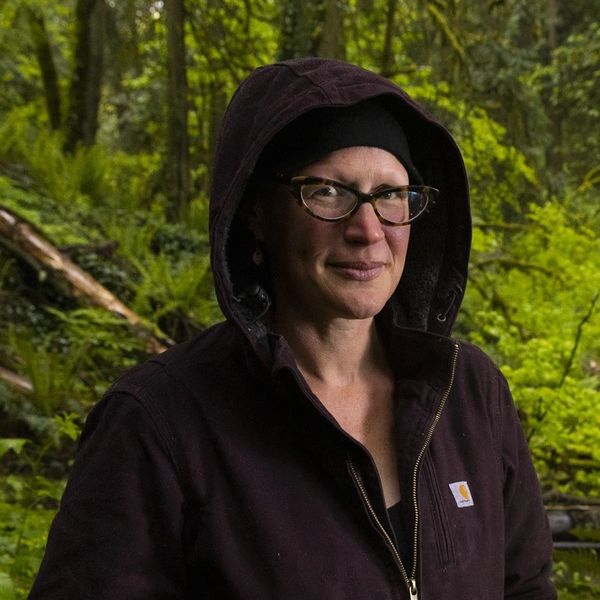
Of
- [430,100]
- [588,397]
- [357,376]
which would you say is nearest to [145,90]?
[430,100]

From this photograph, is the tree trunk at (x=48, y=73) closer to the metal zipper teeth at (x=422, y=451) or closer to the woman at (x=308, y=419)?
the woman at (x=308, y=419)

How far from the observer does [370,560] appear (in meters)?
1.55

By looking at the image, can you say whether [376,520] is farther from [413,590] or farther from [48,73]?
[48,73]

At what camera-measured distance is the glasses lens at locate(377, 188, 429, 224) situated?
1665 millimetres

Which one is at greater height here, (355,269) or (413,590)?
(355,269)

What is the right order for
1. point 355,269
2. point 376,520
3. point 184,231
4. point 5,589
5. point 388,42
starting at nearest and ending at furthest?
1. point 376,520
2. point 355,269
3. point 5,589
4. point 388,42
5. point 184,231

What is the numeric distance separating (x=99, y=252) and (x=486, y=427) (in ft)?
19.7

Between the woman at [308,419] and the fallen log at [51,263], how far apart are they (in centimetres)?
484

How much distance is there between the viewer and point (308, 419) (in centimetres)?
159

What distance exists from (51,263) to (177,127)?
155 inches

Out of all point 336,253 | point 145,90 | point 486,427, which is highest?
point 145,90

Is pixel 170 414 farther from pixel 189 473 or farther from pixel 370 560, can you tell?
pixel 370 560

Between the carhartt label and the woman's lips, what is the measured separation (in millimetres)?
482

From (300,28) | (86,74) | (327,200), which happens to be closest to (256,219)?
(327,200)
